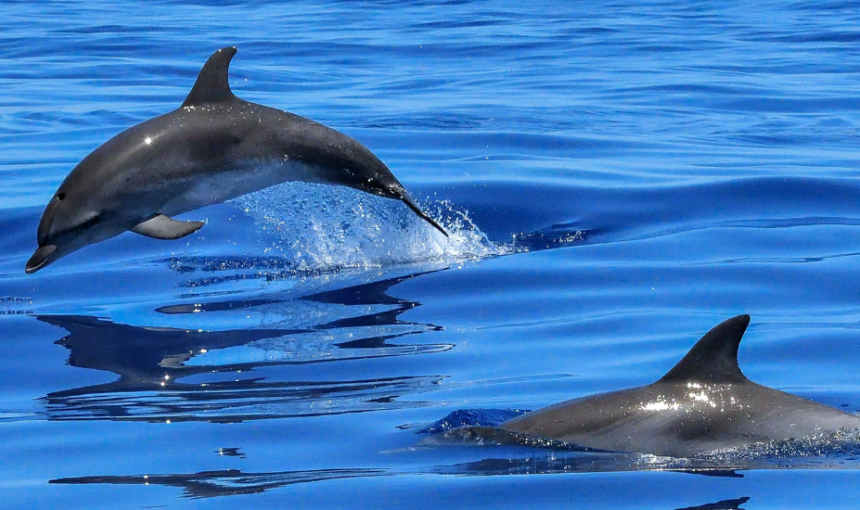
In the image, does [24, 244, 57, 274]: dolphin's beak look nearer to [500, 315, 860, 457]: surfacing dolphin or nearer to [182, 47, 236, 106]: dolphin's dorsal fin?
[182, 47, 236, 106]: dolphin's dorsal fin

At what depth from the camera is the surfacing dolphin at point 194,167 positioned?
7684mm

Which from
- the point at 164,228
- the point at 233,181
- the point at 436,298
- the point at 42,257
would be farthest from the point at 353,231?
the point at 42,257

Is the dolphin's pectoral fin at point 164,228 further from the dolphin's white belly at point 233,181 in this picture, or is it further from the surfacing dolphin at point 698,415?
the surfacing dolphin at point 698,415

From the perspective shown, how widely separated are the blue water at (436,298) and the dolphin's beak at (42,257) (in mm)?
532

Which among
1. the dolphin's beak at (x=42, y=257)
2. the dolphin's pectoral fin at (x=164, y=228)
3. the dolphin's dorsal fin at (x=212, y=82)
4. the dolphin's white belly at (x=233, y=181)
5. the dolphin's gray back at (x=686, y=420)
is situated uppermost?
the dolphin's dorsal fin at (x=212, y=82)

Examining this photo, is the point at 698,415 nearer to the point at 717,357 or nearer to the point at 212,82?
the point at 717,357

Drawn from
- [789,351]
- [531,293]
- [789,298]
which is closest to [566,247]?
[531,293]

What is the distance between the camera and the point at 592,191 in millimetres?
12375

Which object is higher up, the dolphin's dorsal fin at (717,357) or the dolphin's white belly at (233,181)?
the dolphin's white belly at (233,181)

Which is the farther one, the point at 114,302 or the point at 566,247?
the point at 566,247

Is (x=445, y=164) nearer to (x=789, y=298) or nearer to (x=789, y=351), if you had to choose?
(x=789, y=298)

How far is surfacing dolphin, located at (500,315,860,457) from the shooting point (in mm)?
5492

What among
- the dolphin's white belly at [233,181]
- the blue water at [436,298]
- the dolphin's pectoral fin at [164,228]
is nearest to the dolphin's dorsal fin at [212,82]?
the dolphin's white belly at [233,181]

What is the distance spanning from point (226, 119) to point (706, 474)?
159 inches
